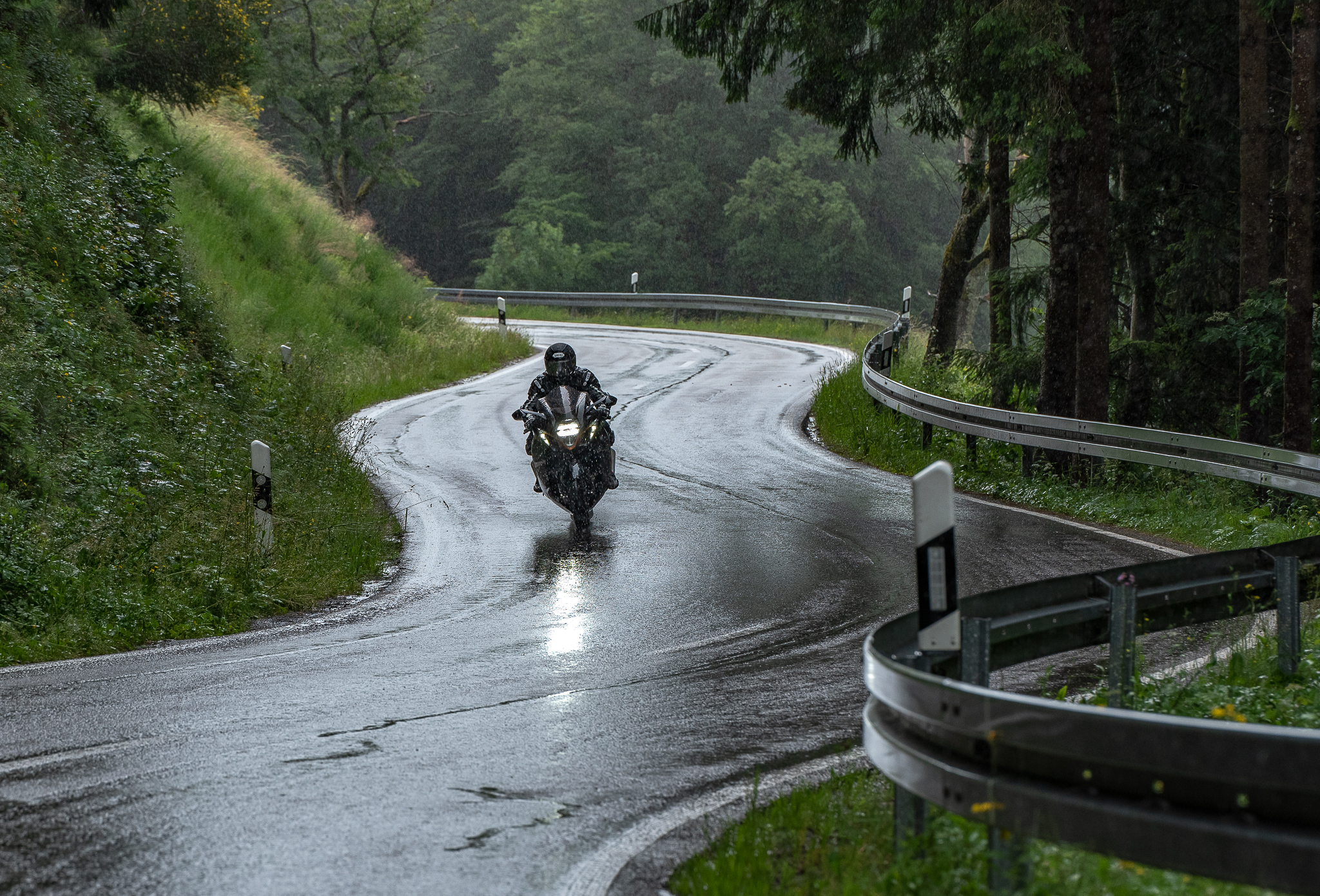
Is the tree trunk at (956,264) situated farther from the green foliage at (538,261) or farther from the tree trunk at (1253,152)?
the green foliage at (538,261)

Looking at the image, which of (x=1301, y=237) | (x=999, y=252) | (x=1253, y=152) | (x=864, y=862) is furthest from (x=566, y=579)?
(x=999, y=252)

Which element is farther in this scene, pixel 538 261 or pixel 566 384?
pixel 538 261

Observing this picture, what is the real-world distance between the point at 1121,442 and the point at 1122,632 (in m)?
8.74

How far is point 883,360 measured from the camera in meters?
23.9

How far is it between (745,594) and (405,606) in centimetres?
254

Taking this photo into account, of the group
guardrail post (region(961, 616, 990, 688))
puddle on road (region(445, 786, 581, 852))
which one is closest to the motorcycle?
puddle on road (region(445, 786, 581, 852))

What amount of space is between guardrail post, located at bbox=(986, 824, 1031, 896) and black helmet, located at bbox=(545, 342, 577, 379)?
9371 millimetres

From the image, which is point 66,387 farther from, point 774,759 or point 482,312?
point 482,312

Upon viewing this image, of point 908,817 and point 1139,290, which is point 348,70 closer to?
point 1139,290

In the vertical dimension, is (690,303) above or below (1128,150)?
below

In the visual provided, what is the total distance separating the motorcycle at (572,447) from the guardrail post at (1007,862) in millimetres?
→ 8778

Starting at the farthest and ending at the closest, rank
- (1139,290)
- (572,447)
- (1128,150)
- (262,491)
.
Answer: (1139,290) → (1128,150) → (572,447) → (262,491)

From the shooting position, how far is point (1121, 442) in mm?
13828

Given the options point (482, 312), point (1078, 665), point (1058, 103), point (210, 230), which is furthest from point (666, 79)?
point (1078, 665)
